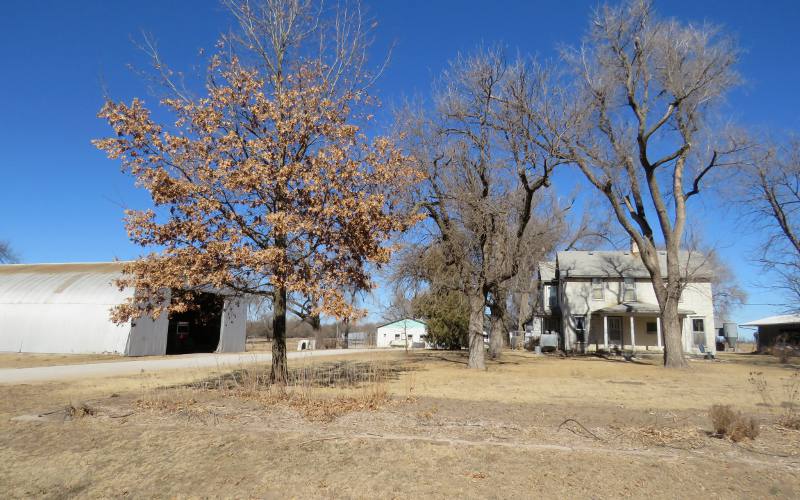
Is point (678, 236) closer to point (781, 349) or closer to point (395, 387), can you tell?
point (781, 349)

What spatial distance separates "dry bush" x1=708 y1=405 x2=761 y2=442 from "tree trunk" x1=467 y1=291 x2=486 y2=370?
40.1 feet

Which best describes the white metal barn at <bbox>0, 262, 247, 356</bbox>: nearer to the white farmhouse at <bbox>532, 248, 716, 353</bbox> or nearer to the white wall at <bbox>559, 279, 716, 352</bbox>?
the white wall at <bbox>559, 279, 716, 352</bbox>

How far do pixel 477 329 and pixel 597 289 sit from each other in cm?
2185

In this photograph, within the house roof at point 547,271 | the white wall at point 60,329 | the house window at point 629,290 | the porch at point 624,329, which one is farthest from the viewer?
the house roof at point 547,271

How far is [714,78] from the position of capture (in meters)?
21.0

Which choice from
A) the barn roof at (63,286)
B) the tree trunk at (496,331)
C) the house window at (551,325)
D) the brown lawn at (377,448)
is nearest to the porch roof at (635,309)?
the house window at (551,325)

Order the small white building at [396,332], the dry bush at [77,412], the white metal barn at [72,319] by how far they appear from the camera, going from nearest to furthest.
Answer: the dry bush at [77,412] < the white metal barn at [72,319] < the small white building at [396,332]

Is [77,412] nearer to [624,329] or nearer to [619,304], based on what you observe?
[619,304]

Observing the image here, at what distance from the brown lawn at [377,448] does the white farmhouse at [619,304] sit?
27.6 meters

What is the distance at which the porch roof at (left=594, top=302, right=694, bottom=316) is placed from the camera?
113 feet

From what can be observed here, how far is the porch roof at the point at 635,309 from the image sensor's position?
34397 mm

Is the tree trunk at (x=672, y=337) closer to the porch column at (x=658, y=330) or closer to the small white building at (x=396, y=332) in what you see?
the porch column at (x=658, y=330)

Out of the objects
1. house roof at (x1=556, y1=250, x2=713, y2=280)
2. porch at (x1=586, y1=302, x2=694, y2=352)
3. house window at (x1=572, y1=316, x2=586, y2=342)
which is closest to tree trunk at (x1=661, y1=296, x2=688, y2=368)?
porch at (x1=586, y1=302, x2=694, y2=352)

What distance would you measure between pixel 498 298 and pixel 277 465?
66.1ft
